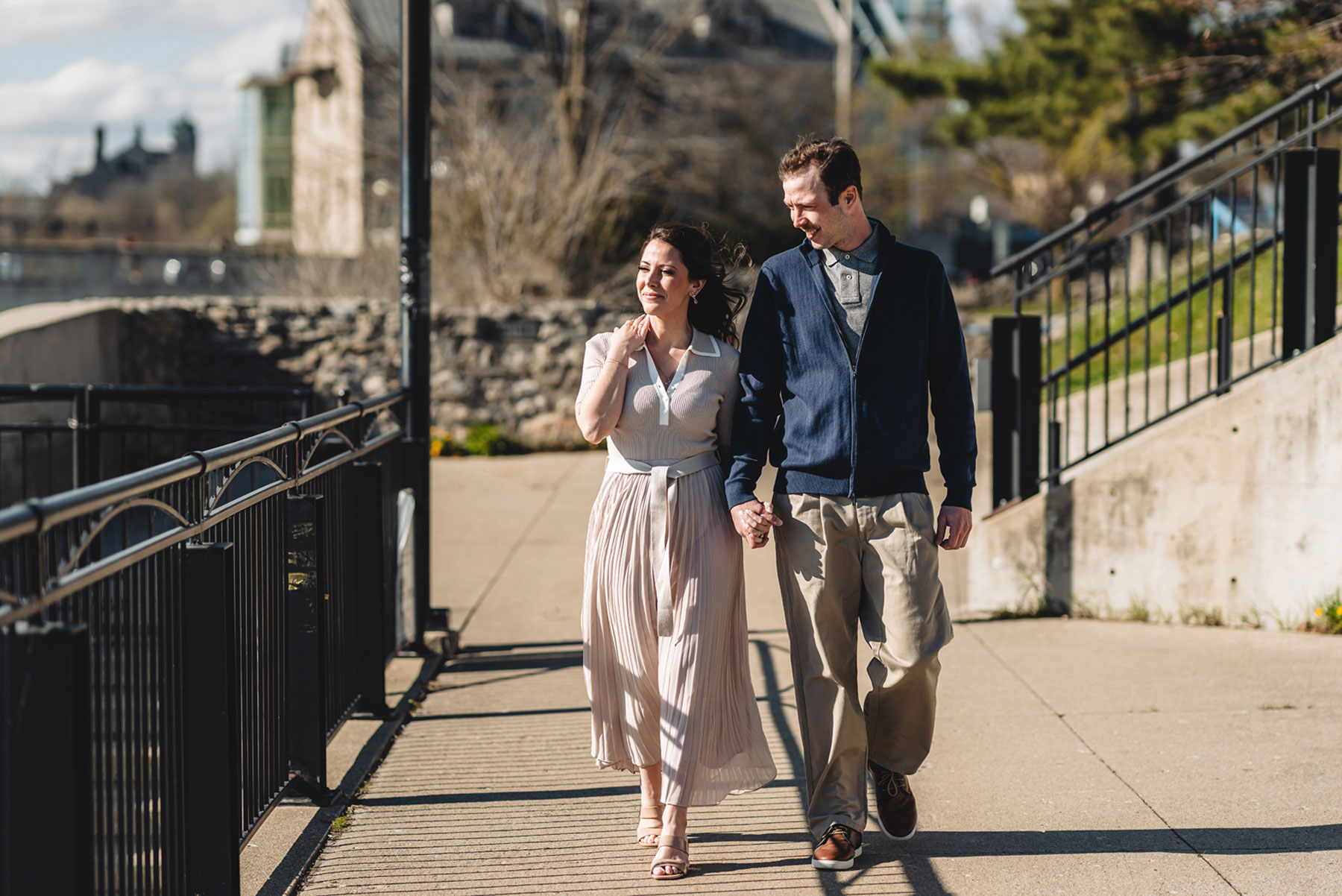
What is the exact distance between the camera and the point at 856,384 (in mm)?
3479

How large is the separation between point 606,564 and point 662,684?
37cm

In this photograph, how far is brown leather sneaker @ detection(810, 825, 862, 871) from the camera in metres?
3.49

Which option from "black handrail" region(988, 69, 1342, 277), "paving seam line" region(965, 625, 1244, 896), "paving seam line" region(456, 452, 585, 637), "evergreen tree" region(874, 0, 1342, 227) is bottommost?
"paving seam line" region(965, 625, 1244, 896)

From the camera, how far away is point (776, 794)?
4.12 meters

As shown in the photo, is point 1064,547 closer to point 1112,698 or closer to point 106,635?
point 1112,698

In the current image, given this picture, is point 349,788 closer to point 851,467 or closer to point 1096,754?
point 851,467

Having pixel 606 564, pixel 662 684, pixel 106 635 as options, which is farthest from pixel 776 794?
pixel 106 635

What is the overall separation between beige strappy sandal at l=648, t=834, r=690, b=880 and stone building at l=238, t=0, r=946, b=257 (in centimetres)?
1423

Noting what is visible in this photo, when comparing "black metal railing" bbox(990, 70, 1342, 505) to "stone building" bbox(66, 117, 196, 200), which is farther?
"stone building" bbox(66, 117, 196, 200)

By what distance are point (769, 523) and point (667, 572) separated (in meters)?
0.32

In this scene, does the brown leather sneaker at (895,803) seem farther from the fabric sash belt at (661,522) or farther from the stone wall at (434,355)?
the stone wall at (434,355)

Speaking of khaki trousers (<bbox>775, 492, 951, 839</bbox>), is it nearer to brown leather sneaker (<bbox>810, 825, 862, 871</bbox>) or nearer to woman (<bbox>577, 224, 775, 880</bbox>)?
brown leather sneaker (<bbox>810, 825, 862, 871</bbox>)

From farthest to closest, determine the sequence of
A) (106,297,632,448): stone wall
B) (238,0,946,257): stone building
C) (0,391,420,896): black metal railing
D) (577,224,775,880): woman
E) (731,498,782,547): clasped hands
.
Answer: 1. (238,0,946,257): stone building
2. (106,297,632,448): stone wall
3. (577,224,775,880): woman
4. (731,498,782,547): clasped hands
5. (0,391,420,896): black metal railing

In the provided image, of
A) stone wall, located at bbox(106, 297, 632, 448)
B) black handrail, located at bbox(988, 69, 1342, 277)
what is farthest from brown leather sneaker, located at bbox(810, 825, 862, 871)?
stone wall, located at bbox(106, 297, 632, 448)
